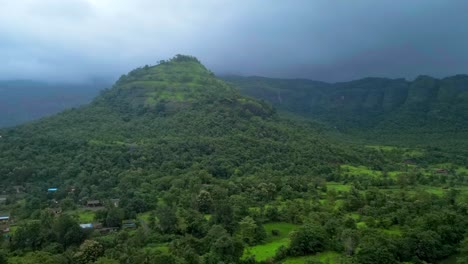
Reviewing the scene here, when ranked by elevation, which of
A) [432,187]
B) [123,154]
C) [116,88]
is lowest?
[432,187]

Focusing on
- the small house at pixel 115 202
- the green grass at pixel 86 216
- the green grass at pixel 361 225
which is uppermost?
the green grass at pixel 361 225

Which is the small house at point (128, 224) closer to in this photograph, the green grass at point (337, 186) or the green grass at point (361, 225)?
the green grass at point (361, 225)

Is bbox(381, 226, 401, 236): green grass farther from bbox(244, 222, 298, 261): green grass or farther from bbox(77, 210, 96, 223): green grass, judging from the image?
bbox(77, 210, 96, 223): green grass

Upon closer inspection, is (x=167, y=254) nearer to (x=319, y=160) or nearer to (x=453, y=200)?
(x=453, y=200)

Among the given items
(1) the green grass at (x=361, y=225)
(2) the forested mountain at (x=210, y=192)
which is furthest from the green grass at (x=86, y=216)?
(1) the green grass at (x=361, y=225)

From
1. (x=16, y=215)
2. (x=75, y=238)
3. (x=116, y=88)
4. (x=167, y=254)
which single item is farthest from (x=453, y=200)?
(x=116, y=88)

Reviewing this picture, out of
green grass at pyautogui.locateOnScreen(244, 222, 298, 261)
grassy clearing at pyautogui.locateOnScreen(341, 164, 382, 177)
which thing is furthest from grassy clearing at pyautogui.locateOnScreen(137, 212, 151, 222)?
grassy clearing at pyautogui.locateOnScreen(341, 164, 382, 177)

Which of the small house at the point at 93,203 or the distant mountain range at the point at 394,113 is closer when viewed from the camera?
the small house at the point at 93,203
